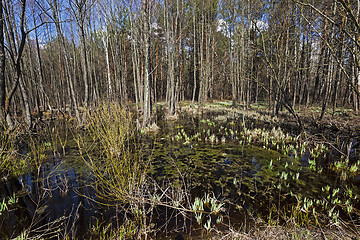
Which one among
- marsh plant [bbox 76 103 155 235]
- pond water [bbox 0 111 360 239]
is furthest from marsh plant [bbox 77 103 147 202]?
pond water [bbox 0 111 360 239]

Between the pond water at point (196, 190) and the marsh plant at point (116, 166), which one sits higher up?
the marsh plant at point (116, 166)

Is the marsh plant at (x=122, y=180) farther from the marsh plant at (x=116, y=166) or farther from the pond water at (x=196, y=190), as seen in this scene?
the pond water at (x=196, y=190)

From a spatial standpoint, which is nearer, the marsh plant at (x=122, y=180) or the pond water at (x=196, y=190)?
the marsh plant at (x=122, y=180)

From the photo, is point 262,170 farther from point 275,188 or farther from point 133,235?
point 133,235

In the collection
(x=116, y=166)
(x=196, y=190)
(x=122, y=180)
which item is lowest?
(x=196, y=190)

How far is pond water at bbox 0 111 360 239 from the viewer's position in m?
3.07

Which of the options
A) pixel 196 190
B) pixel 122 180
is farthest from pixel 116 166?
pixel 196 190

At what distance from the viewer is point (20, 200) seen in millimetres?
3744

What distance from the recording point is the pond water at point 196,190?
10.1 feet

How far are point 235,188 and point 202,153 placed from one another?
251 centimetres

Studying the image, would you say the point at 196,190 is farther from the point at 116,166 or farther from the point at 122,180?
the point at 116,166

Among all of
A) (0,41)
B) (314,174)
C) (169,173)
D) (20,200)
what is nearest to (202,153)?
(169,173)

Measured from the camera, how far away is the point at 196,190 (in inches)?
165

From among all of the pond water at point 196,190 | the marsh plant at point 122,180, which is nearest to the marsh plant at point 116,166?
the marsh plant at point 122,180
